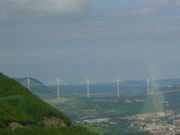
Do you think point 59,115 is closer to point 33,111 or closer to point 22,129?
point 33,111

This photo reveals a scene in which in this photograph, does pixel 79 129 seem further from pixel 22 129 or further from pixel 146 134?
pixel 146 134

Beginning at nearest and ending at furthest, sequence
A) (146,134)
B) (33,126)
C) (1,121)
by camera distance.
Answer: (1,121)
(33,126)
(146,134)

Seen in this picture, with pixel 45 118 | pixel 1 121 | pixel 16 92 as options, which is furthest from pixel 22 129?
pixel 16 92

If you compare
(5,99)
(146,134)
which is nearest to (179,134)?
(146,134)

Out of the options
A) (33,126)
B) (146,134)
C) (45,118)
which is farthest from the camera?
(146,134)

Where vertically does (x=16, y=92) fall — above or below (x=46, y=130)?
above

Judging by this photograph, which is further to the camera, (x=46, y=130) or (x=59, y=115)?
(x=59, y=115)
